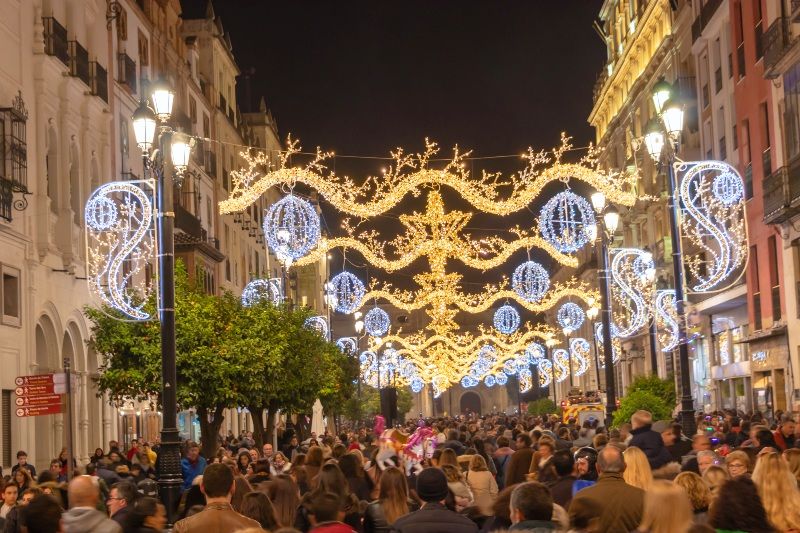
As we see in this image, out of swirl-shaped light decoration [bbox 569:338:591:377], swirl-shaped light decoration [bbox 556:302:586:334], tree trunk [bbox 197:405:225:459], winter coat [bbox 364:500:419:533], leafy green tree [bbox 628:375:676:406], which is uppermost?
swirl-shaped light decoration [bbox 556:302:586:334]

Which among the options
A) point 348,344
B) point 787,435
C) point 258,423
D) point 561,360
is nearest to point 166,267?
point 787,435

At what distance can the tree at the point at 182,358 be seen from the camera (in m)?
29.8

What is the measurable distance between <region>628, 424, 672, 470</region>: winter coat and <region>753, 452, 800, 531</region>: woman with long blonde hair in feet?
20.3

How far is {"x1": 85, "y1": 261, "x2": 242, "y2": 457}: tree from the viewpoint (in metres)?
29.8

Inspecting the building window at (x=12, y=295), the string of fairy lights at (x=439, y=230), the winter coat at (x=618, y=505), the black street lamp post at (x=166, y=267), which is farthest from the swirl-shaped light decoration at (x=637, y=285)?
the winter coat at (x=618, y=505)

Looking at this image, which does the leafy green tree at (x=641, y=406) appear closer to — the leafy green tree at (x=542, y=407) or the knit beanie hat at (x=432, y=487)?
the knit beanie hat at (x=432, y=487)

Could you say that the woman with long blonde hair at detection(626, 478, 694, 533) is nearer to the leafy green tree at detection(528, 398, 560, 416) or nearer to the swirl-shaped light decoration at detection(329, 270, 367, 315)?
the swirl-shaped light decoration at detection(329, 270, 367, 315)

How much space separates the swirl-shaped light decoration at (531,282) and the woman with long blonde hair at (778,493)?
3433cm

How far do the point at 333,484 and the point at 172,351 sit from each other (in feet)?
23.3

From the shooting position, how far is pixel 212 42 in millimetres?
62438

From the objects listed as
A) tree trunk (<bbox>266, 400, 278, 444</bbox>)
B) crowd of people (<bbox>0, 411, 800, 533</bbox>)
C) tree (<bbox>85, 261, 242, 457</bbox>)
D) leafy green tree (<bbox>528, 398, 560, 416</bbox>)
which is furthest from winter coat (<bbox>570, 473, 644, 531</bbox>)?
leafy green tree (<bbox>528, 398, 560, 416</bbox>)

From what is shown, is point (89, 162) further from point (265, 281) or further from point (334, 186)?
point (334, 186)

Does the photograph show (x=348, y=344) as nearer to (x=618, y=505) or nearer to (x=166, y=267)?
(x=166, y=267)

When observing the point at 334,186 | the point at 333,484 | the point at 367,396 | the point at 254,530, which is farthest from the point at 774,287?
the point at 367,396
